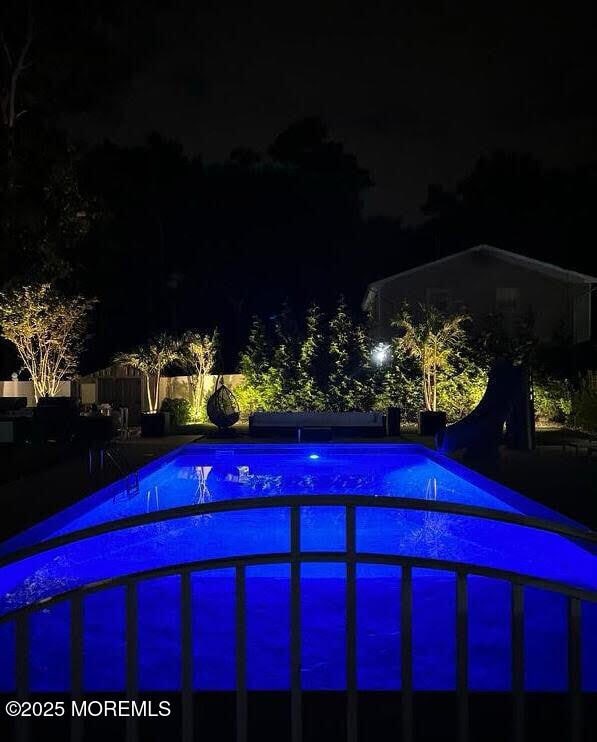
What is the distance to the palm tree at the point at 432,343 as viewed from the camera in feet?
65.6

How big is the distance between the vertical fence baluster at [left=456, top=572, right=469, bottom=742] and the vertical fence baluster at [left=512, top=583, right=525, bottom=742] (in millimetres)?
158

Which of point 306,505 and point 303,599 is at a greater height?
point 306,505

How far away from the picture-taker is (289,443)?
14.9 meters

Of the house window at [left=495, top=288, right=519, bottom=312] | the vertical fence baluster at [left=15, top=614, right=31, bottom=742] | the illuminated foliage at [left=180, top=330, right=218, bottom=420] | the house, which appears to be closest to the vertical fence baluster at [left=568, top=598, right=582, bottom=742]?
the vertical fence baluster at [left=15, top=614, right=31, bottom=742]

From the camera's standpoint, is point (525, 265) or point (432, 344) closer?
point (432, 344)

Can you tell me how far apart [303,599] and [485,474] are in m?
5.41

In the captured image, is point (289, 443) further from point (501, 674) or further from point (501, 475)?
point (501, 674)

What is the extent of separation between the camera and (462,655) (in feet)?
8.64

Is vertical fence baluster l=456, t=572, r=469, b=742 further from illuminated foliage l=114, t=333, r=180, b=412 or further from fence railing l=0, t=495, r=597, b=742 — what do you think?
illuminated foliage l=114, t=333, r=180, b=412

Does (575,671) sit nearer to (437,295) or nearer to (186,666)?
(186,666)

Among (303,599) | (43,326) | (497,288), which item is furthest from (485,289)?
(303,599)

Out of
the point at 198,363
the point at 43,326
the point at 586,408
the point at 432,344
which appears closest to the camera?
the point at 586,408

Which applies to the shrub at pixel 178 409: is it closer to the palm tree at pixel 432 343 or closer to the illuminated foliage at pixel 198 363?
the illuminated foliage at pixel 198 363

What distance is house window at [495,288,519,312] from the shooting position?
81.0 feet
